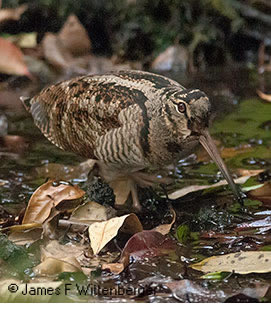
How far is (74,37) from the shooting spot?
265 inches

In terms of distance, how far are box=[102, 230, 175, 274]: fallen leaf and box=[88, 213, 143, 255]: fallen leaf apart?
0.30 ft

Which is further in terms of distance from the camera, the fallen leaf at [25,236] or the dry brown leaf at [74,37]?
Answer: the dry brown leaf at [74,37]

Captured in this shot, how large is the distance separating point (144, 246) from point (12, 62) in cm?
369

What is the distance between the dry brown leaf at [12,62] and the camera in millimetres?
6090

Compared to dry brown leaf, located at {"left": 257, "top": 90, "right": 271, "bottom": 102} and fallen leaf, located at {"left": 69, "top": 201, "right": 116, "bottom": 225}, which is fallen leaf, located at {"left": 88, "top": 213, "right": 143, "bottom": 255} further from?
dry brown leaf, located at {"left": 257, "top": 90, "right": 271, "bottom": 102}

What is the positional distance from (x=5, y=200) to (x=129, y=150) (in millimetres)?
776

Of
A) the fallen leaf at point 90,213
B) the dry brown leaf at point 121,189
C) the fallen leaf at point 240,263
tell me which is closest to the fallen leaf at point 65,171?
the dry brown leaf at point 121,189

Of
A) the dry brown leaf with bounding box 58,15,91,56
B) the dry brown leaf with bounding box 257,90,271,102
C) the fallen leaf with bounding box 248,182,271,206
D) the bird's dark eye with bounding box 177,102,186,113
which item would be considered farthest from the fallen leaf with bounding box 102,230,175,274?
the dry brown leaf with bounding box 58,15,91,56

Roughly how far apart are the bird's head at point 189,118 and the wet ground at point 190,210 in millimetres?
311

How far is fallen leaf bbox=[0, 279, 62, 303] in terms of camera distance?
7.93 ft

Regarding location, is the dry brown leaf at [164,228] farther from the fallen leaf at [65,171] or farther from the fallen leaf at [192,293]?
the fallen leaf at [65,171]

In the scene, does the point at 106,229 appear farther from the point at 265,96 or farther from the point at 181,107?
the point at 265,96

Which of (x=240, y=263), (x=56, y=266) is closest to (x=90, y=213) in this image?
(x=56, y=266)
